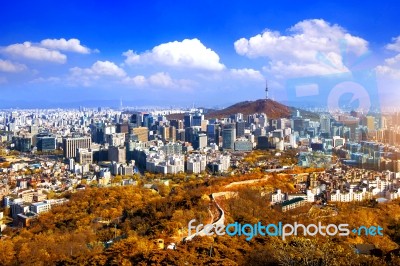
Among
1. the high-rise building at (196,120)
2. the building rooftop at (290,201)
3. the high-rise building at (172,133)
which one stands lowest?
the building rooftop at (290,201)

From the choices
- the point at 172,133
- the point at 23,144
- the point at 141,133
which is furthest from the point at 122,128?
the point at 23,144

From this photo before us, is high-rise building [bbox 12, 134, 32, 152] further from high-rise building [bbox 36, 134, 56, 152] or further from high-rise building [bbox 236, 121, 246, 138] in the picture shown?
high-rise building [bbox 236, 121, 246, 138]

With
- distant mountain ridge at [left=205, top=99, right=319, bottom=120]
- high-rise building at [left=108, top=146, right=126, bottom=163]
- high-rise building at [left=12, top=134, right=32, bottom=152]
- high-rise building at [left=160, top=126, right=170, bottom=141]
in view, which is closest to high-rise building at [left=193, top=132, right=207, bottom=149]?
high-rise building at [left=160, top=126, right=170, bottom=141]

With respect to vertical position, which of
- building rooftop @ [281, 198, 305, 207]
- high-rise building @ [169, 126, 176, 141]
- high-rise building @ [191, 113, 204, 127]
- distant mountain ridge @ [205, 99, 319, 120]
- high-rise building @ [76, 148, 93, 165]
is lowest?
high-rise building @ [76, 148, 93, 165]

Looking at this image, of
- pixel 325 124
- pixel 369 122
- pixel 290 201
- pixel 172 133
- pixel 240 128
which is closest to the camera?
pixel 290 201

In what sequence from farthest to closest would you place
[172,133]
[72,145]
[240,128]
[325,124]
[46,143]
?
[172,133] → [240,128] → [46,143] → [72,145] → [325,124]

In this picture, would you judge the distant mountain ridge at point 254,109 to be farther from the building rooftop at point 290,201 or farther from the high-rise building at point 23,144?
the building rooftop at point 290,201

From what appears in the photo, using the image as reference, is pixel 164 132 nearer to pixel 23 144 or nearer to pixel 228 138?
pixel 228 138

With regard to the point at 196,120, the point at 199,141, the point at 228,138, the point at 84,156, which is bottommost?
the point at 84,156

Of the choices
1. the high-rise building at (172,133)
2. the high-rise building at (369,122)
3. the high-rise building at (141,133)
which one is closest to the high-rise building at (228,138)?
the high-rise building at (172,133)

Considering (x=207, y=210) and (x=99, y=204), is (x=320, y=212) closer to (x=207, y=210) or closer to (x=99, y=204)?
(x=207, y=210)

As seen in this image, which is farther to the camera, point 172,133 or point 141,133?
point 172,133

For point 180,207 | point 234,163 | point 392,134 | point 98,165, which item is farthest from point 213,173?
point 180,207
